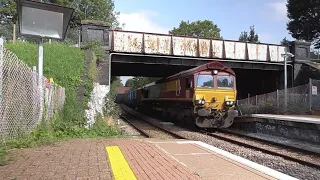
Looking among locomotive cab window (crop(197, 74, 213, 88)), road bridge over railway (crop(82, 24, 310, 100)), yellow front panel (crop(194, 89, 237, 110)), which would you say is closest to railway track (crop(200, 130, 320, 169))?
yellow front panel (crop(194, 89, 237, 110))

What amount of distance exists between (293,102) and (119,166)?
20821 millimetres

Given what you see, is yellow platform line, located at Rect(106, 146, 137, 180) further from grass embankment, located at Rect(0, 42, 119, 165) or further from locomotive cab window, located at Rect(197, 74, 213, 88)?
locomotive cab window, located at Rect(197, 74, 213, 88)

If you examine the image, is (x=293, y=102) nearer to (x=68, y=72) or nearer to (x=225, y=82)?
(x=225, y=82)

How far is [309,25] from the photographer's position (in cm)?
5250

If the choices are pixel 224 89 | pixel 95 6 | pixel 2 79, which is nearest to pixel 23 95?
pixel 2 79

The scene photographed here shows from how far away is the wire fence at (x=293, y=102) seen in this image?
2330 cm

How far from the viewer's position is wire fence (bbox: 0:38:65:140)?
688cm

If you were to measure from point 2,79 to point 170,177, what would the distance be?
3.80 metres

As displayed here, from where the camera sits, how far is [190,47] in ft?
86.1

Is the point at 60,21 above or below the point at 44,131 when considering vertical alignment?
above

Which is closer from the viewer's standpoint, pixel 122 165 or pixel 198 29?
pixel 122 165

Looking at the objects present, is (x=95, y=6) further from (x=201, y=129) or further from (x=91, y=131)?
(x=91, y=131)

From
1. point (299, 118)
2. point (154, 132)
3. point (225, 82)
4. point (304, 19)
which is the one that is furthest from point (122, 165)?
point (304, 19)

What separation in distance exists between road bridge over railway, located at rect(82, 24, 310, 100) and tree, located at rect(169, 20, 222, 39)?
1655 inches
